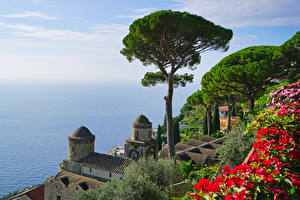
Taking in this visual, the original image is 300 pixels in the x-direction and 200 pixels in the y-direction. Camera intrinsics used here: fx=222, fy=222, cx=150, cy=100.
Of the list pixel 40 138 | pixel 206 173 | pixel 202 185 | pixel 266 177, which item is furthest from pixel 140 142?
pixel 40 138

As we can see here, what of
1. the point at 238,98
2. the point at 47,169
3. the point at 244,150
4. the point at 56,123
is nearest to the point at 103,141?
the point at 47,169

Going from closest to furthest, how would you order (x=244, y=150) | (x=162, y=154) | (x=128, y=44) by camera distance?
(x=244, y=150)
(x=128, y=44)
(x=162, y=154)

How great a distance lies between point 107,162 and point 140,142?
139 inches

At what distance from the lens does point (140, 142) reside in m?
20.6

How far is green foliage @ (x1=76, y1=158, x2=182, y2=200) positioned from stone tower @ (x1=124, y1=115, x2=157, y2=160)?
248 inches

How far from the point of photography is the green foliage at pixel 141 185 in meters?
10.4

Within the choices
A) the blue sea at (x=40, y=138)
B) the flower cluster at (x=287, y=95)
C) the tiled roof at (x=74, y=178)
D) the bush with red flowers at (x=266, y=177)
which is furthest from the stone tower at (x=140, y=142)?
the blue sea at (x=40, y=138)

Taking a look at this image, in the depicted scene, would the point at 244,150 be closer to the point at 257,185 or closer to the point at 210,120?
the point at 257,185

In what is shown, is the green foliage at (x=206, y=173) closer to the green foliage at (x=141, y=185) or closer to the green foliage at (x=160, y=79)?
the green foliage at (x=141, y=185)

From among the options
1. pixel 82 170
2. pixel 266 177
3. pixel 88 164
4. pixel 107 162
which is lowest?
pixel 82 170

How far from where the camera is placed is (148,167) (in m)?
13.4

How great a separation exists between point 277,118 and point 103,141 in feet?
291

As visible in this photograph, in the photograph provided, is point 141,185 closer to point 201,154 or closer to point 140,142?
point 140,142

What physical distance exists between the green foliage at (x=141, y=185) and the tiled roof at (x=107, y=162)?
488cm
